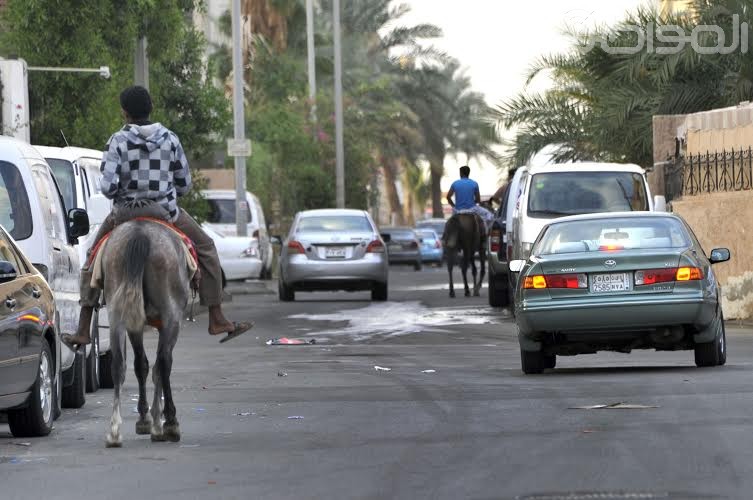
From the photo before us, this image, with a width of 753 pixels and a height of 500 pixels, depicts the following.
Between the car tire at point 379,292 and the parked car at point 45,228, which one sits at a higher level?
the parked car at point 45,228

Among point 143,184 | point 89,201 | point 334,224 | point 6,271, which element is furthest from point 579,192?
point 6,271

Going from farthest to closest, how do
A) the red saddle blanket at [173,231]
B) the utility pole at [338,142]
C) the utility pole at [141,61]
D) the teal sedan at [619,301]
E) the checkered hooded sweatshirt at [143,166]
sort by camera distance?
1. the utility pole at [338,142]
2. the utility pole at [141,61]
3. the teal sedan at [619,301]
4. the checkered hooded sweatshirt at [143,166]
5. the red saddle blanket at [173,231]

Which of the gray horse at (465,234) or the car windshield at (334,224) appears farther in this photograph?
the car windshield at (334,224)

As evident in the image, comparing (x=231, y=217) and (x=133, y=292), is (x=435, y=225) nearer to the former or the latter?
(x=231, y=217)

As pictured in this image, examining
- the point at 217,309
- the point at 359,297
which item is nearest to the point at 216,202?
the point at 359,297

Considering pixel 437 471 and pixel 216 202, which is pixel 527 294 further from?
pixel 216 202

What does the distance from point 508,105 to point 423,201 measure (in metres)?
90.3

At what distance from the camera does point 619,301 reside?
52.3 ft

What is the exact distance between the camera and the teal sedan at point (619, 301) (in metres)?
15.9

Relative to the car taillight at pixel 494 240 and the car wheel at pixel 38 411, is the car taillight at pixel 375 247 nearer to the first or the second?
the car taillight at pixel 494 240

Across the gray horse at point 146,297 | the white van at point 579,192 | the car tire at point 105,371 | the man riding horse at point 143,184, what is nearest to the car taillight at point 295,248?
the white van at point 579,192

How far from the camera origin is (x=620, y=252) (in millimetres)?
16188

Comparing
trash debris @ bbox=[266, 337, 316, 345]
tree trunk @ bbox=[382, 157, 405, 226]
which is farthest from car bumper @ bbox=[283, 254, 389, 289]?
tree trunk @ bbox=[382, 157, 405, 226]

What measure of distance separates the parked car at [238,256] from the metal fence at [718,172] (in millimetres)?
12639
